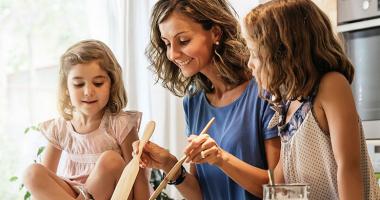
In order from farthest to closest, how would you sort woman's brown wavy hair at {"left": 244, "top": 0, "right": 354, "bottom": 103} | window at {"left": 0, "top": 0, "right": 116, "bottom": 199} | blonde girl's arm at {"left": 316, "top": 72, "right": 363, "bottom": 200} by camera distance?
window at {"left": 0, "top": 0, "right": 116, "bottom": 199}
woman's brown wavy hair at {"left": 244, "top": 0, "right": 354, "bottom": 103}
blonde girl's arm at {"left": 316, "top": 72, "right": 363, "bottom": 200}

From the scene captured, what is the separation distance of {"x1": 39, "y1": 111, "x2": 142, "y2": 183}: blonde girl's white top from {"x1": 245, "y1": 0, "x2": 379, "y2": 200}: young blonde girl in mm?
607

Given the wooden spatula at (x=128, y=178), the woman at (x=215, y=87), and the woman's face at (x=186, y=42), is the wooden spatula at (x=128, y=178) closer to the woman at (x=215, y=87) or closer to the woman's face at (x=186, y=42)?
the woman at (x=215, y=87)

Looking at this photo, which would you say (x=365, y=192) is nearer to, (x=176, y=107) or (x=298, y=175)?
(x=298, y=175)

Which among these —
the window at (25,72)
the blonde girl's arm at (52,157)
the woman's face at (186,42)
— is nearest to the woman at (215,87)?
the woman's face at (186,42)

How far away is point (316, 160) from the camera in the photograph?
3.27ft

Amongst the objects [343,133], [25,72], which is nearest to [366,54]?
[343,133]

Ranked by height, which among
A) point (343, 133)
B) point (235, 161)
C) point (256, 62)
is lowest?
point (235, 161)

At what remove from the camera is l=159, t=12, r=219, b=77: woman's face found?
1.31m

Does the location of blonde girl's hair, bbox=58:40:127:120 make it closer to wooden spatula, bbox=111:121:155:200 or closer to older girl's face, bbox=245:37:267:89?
wooden spatula, bbox=111:121:155:200

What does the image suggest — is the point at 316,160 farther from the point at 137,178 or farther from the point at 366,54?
the point at 366,54

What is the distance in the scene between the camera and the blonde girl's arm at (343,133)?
0.89m

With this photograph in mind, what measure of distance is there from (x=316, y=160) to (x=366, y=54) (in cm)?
111

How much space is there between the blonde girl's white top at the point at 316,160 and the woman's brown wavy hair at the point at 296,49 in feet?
0.18

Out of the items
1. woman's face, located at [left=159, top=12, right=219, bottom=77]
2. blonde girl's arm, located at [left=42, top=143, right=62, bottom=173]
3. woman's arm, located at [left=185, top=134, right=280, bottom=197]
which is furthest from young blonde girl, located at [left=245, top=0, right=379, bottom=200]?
blonde girl's arm, located at [left=42, top=143, right=62, bottom=173]
